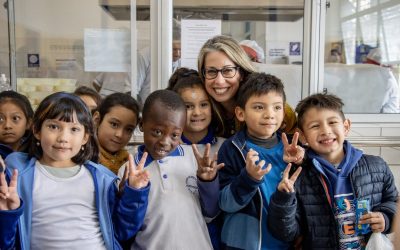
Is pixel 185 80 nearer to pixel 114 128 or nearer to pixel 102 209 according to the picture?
pixel 114 128

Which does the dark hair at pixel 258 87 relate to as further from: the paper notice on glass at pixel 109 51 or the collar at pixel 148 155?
the paper notice on glass at pixel 109 51

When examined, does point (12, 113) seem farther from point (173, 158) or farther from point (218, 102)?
point (218, 102)

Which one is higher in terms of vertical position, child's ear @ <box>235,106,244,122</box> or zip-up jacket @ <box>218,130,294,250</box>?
child's ear @ <box>235,106,244,122</box>

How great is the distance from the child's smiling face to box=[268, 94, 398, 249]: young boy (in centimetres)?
46

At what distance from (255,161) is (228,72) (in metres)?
0.54

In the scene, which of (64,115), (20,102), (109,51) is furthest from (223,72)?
(109,51)

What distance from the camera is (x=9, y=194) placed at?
1.24 m

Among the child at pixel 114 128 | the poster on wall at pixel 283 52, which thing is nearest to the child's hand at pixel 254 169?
the child at pixel 114 128

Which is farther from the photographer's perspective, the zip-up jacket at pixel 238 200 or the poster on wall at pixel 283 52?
the poster on wall at pixel 283 52

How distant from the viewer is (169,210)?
1468 millimetres

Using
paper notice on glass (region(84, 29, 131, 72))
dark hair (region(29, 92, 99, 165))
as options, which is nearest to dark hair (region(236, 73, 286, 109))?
dark hair (region(29, 92, 99, 165))

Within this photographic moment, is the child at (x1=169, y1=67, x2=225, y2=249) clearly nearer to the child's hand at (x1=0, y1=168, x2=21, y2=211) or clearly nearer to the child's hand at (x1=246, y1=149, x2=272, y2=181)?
the child's hand at (x1=246, y1=149, x2=272, y2=181)

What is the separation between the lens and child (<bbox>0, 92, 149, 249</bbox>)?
1331 millimetres

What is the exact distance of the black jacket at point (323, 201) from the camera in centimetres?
149
